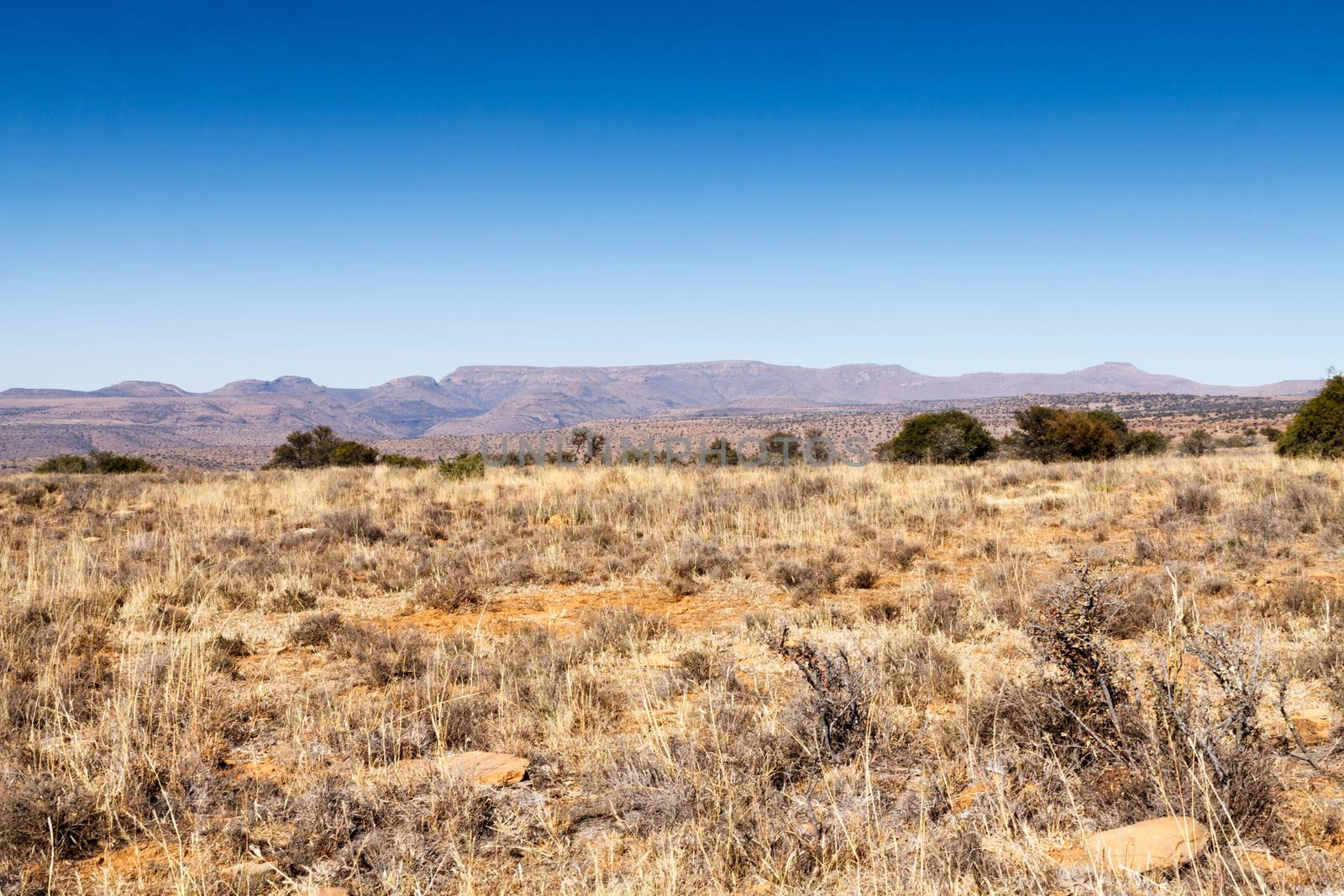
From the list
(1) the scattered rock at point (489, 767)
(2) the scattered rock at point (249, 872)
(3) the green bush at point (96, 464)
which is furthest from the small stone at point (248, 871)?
(3) the green bush at point (96, 464)

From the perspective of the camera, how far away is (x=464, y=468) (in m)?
18.2

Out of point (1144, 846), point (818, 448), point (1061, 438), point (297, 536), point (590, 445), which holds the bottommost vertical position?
point (818, 448)

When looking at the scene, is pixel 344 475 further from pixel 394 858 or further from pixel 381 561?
pixel 394 858

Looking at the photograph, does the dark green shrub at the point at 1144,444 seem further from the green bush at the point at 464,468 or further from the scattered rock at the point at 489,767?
the scattered rock at the point at 489,767

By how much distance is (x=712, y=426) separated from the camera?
339 ft

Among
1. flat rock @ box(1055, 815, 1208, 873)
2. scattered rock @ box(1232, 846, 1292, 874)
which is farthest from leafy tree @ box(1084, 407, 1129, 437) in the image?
flat rock @ box(1055, 815, 1208, 873)

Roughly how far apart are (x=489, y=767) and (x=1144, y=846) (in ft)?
9.67

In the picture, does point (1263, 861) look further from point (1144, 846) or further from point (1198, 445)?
point (1198, 445)

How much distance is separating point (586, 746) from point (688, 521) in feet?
23.3

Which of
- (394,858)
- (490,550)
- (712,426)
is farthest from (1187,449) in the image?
(712,426)

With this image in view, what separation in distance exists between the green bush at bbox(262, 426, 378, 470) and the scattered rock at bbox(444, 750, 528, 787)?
2918cm

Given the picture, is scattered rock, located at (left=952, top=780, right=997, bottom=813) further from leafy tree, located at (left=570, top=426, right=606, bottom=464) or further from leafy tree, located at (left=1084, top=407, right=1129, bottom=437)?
leafy tree, located at (left=1084, top=407, right=1129, bottom=437)

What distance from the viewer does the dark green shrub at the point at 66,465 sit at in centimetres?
2711

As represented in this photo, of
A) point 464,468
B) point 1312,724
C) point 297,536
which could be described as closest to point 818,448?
point 464,468
